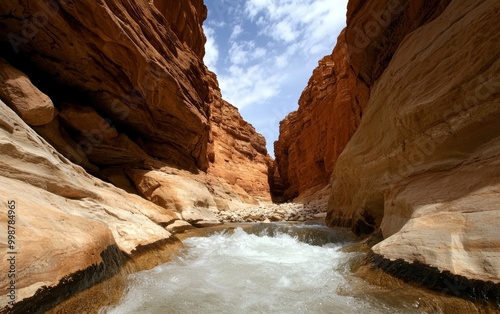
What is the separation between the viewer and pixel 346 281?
3.57 metres

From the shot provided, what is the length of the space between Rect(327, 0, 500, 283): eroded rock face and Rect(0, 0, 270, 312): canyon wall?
398 cm

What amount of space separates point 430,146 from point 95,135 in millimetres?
11671

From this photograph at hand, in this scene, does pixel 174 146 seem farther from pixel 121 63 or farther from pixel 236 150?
pixel 236 150

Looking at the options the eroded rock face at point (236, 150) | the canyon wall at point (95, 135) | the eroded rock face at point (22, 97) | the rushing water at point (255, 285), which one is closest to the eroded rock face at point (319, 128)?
the eroded rock face at point (236, 150)

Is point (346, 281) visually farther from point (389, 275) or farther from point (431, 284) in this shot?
point (431, 284)

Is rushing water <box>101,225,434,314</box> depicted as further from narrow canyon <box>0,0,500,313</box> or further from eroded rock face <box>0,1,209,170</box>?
eroded rock face <box>0,1,209,170</box>

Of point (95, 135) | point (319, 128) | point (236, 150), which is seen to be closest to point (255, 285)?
point (95, 135)

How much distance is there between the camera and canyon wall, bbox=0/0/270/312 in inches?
114

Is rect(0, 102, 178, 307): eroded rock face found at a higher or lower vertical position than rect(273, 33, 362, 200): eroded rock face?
lower

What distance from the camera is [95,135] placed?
1084 cm

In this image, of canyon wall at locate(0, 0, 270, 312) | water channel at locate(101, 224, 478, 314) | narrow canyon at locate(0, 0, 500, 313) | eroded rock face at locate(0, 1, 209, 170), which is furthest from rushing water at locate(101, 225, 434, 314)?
eroded rock face at locate(0, 1, 209, 170)

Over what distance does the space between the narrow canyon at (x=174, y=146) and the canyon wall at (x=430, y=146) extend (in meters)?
0.02

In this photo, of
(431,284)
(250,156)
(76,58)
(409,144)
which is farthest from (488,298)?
(250,156)

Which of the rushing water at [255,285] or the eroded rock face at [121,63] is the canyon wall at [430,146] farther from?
the eroded rock face at [121,63]
